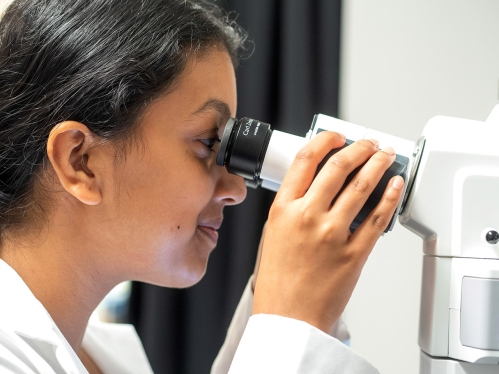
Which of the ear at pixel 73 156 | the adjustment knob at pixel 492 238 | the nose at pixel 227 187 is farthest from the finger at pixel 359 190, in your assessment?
the ear at pixel 73 156

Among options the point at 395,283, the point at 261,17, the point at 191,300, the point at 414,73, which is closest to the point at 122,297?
the point at 191,300

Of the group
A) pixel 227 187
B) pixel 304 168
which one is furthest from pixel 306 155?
pixel 227 187

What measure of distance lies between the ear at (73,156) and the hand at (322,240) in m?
0.28

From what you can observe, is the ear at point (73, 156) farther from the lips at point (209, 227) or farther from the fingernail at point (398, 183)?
the fingernail at point (398, 183)

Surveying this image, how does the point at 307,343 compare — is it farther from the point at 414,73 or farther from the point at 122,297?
the point at 122,297

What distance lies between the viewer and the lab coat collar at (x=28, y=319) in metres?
0.66

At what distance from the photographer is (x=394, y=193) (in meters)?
0.59

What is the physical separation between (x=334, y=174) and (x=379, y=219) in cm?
8

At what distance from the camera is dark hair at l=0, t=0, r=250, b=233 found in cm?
71

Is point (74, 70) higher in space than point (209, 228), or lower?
higher

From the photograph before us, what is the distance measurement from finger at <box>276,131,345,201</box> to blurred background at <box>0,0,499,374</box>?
0.75 meters

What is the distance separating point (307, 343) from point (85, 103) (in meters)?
0.45

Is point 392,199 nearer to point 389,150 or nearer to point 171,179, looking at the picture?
point 389,150

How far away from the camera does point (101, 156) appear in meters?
0.72
